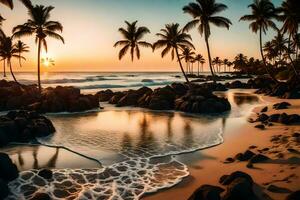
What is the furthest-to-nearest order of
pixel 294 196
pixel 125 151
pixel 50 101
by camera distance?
pixel 50 101 → pixel 125 151 → pixel 294 196

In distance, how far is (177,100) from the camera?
34.9 metres

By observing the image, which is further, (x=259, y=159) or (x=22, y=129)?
(x=22, y=129)

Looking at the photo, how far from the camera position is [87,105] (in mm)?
35188

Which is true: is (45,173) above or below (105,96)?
below

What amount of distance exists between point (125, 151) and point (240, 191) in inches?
298

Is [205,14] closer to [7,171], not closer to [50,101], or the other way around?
[50,101]

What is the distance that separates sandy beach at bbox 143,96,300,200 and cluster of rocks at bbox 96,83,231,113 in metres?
12.7

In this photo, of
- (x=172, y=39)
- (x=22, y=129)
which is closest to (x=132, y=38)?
(x=172, y=39)

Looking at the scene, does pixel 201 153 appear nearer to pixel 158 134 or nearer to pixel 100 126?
pixel 158 134

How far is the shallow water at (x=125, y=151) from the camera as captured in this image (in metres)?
10.9

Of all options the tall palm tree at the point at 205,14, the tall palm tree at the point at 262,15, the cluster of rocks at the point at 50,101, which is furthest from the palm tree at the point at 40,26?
the tall palm tree at the point at 262,15

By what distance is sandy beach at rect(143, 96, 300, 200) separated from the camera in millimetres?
10320

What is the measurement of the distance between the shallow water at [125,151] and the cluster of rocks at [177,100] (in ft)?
9.44

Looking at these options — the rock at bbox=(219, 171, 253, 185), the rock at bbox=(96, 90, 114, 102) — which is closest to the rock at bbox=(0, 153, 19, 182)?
the rock at bbox=(219, 171, 253, 185)
